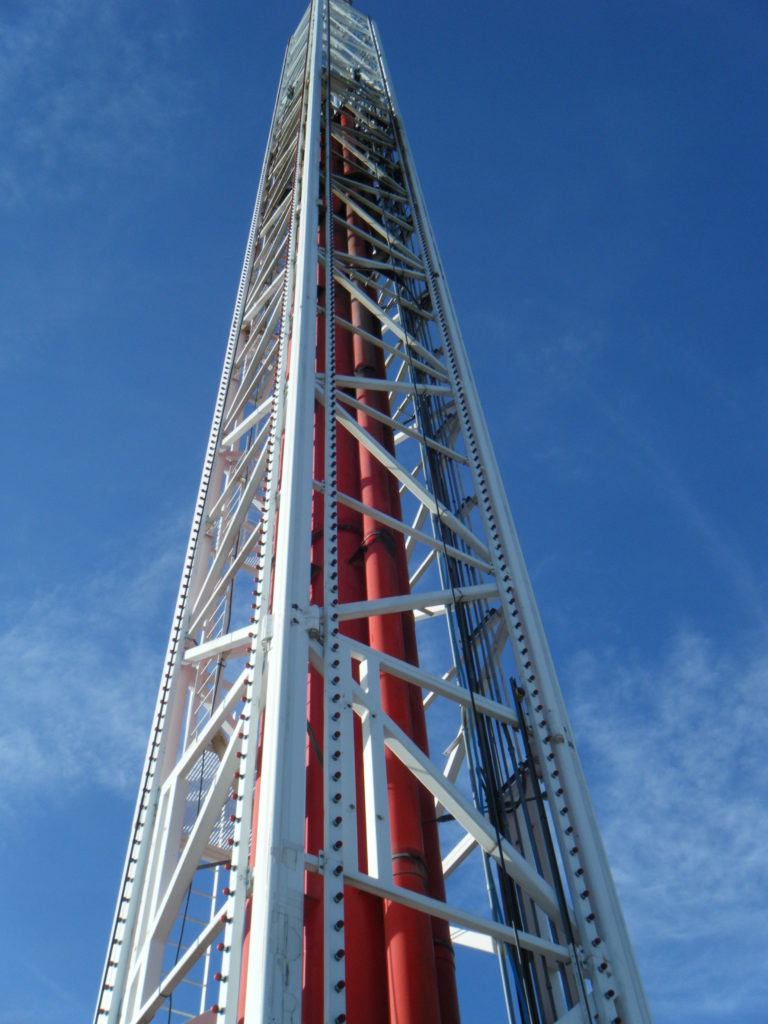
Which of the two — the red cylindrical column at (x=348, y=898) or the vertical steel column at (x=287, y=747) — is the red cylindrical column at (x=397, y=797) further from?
the vertical steel column at (x=287, y=747)

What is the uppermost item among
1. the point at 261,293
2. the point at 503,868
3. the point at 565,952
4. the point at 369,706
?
the point at 261,293

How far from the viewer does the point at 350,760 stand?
21.0ft

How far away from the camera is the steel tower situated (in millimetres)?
5887

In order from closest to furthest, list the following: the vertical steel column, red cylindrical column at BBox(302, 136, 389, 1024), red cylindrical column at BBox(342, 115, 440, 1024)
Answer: the vertical steel column → red cylindrical column at BBox(302, 136, 389, 1024) → red cylindrical column at BBox(342, 115, 440, 1024)

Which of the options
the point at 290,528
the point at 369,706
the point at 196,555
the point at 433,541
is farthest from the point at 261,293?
the point at 369,706

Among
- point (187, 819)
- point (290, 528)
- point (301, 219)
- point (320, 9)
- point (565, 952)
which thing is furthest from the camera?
point (320, 9)

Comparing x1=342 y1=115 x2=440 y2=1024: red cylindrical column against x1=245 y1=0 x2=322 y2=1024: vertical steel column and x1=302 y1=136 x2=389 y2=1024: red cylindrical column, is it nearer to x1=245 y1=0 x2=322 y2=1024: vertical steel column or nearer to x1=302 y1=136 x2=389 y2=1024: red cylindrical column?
x1=302 y1=136 x2=389 y2=1024: red cylindrical column

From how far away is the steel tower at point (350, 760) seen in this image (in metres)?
5.89

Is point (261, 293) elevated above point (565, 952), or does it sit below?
above

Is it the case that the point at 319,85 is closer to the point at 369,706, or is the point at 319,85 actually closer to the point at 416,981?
the point at 369,706

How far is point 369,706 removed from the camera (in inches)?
278

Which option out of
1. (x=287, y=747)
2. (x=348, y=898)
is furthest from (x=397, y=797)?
(x=287, y=747)

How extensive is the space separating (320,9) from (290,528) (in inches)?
698

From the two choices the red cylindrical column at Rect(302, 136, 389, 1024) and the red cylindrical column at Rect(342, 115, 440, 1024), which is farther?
the red cylindrical column at Rect(342, 115, 440, 1024)
